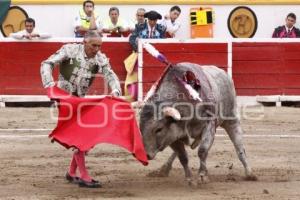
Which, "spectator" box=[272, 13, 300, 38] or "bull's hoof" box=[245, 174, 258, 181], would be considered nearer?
"bull's hoof" box=[245, 174, 258, 181]

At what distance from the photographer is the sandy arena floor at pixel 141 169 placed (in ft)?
22.0

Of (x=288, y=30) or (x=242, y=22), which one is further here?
(x=242, y=22)

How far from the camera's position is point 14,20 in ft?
45.9

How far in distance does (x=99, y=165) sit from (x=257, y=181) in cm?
147

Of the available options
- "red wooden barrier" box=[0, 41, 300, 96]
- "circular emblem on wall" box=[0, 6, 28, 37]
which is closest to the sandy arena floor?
"red wooden barrier" box=[0, 41, 300, 96]

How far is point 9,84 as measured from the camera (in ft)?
42.2

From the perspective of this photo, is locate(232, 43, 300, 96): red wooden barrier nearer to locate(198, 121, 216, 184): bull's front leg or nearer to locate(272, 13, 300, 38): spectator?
locate(272, 13, 300, 38): spectator

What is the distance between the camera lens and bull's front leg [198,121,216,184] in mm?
6883

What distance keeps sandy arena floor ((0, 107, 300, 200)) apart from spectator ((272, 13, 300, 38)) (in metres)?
2.69

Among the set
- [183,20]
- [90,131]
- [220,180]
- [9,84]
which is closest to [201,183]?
[220,180]

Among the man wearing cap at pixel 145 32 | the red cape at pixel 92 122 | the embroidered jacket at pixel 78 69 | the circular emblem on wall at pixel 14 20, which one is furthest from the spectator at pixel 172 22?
the red cape at pixel 92 122

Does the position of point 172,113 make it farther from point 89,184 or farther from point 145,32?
point 145,32

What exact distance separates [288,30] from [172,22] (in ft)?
5.49

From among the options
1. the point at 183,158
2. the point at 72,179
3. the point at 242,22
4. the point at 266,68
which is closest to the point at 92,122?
the point at 72,179
